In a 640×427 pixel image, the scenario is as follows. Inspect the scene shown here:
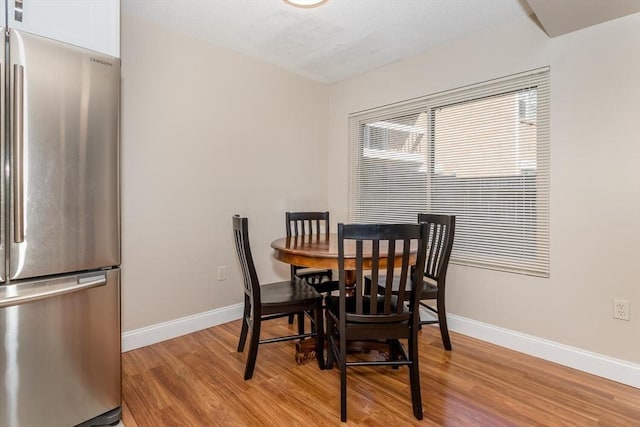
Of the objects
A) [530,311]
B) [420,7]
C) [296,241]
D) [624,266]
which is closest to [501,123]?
[420,7]

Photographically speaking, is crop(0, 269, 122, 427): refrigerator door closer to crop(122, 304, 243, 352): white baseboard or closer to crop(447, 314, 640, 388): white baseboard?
crop(122, 304, 243, 352): white baseboard

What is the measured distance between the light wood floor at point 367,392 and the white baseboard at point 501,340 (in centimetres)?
7

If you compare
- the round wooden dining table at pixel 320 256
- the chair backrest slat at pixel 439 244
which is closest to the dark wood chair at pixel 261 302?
the round wooden dining table at pixel 320 256

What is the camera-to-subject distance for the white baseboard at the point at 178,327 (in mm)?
2500

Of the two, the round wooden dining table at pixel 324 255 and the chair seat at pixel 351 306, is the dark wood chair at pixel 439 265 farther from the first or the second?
the chair seat at pixel 351 306

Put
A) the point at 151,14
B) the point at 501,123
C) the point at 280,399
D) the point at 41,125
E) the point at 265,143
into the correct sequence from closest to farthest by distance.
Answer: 1. the point at 41,125
2. the point at 280,399
3. the point at 151,14
4. the point at 501,123
5. the point at 265,143

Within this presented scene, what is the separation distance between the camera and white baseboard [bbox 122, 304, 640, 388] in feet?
6.89

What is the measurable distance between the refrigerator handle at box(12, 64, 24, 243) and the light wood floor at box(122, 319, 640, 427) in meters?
1.09

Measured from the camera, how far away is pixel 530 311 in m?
2.47

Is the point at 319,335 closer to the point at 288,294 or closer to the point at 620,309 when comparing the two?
the point at 288,294

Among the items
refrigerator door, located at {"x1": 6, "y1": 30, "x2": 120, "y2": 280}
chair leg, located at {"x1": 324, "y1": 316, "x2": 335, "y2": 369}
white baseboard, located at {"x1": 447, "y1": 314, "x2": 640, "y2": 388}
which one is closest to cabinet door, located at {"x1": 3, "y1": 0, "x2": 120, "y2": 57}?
refrigerator door, located at {"x1": 6, "y1": 30, "x2": 120, "y2": 280}

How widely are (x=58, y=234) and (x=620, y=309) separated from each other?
121 inches

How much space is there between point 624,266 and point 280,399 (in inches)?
86.5

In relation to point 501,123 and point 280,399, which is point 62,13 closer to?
point 280,399
